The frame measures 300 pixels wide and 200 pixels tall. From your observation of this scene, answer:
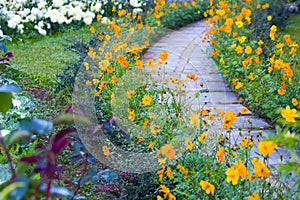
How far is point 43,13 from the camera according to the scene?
264 inches

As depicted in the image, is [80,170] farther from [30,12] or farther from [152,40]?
[30,12]

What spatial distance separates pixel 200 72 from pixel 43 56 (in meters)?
2.04

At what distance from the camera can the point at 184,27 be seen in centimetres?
705

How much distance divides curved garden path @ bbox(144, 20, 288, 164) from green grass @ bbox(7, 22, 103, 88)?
1.01m

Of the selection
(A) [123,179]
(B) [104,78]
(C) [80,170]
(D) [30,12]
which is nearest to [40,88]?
(B) [104,78]

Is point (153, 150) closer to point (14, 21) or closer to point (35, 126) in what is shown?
point (35, 126)

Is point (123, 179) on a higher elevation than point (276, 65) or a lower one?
lower

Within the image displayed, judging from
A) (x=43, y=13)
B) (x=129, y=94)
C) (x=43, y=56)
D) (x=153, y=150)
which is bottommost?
(x=43, y=56)

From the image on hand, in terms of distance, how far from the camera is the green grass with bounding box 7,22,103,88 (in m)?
4.74

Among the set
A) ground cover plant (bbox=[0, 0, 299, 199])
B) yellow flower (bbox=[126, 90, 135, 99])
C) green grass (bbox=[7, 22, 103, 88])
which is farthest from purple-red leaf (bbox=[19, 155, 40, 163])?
green grass (bbox=[7, 22, 103, 88])

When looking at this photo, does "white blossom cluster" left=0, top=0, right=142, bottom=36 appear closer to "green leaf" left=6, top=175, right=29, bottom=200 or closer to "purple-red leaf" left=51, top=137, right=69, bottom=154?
"purple-red leaf" left=51, top=137, right=69, bottom=154

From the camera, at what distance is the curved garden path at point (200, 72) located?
3520 millimetres

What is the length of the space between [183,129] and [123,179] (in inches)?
17.7

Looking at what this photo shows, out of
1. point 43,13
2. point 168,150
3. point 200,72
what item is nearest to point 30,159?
point 168,150
